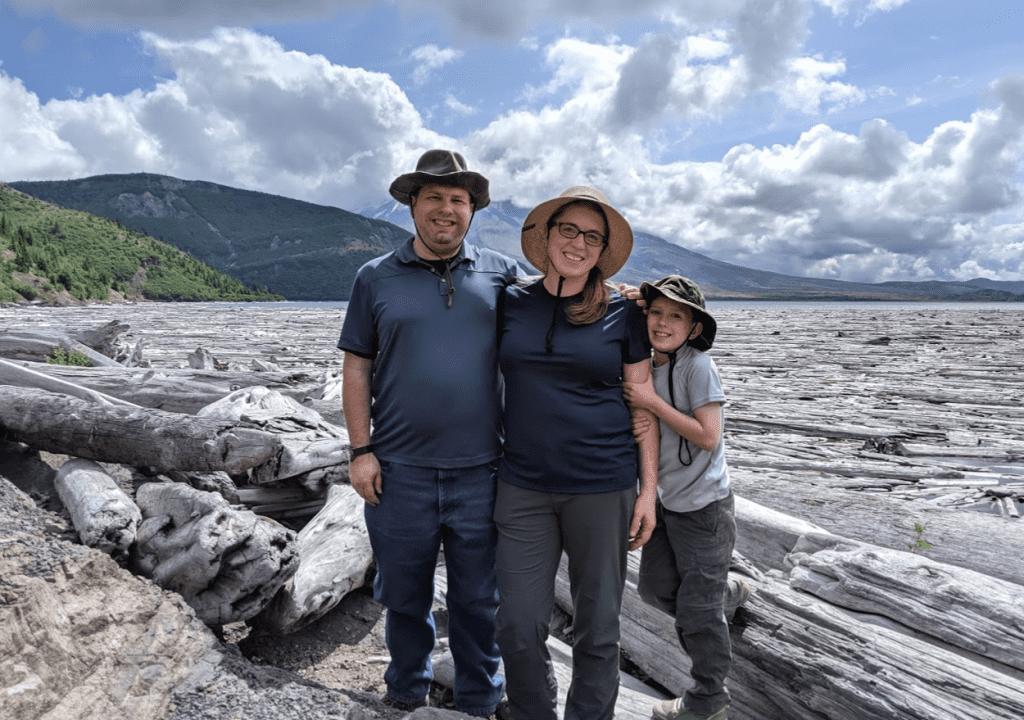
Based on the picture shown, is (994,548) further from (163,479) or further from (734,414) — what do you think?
(734,414)

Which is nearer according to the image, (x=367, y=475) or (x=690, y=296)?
(x=690, y=296)

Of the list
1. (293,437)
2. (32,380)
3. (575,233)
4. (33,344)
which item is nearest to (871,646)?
(575,233)

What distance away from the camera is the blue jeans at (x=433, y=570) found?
3359 mm

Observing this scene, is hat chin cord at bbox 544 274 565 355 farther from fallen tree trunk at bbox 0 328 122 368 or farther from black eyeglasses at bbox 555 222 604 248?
fallen tree trunk at bbox 0 328 122 368

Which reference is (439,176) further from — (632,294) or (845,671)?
(845,671)

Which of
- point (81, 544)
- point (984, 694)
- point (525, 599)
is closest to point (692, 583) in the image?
point (525, 599)

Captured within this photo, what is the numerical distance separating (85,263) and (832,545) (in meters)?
171

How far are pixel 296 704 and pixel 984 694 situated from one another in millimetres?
3541

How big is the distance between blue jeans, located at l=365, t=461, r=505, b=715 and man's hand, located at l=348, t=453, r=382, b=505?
4 cm

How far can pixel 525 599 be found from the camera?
3.05 metres

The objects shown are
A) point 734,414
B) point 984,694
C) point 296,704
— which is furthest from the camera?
point 734,414

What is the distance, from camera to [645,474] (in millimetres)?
3113

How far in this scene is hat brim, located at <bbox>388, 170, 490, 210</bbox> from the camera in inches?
130

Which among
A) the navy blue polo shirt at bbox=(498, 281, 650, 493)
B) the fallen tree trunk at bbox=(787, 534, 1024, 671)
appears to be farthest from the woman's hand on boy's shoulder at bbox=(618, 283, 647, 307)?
the fallen tree trunk at bbox=(787, 534, 1024, 671)
